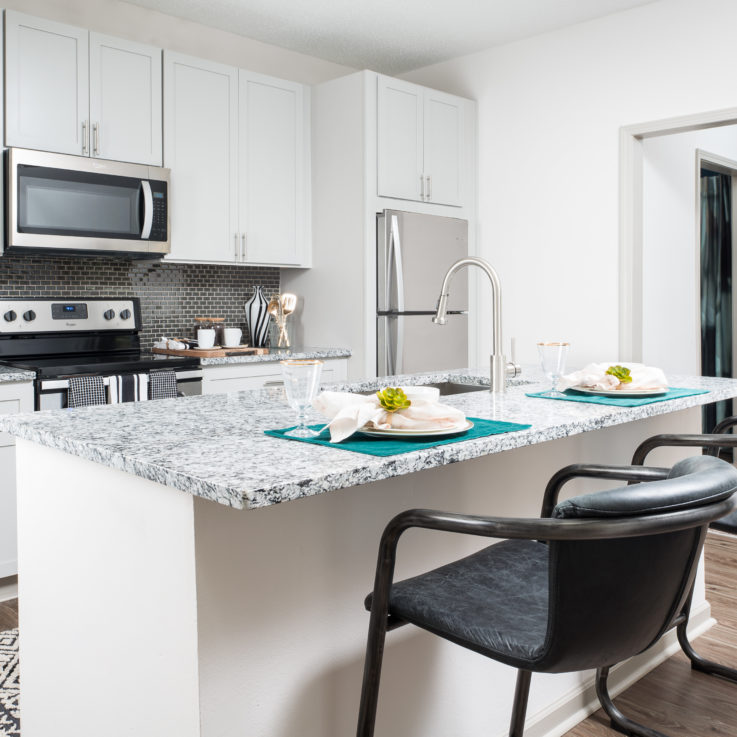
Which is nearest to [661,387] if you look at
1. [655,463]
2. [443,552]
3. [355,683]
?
[655,463]

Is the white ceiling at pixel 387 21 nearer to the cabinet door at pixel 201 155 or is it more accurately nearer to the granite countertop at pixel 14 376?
the cabinet door at pixel 201 155

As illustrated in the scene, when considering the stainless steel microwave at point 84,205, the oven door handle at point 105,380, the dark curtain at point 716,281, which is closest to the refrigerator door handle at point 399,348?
the oven door handle at point 105,380

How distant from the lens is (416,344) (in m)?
4.20

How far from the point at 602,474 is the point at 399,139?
293cm

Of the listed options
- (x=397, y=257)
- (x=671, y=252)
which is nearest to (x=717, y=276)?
(x=671, y=252)

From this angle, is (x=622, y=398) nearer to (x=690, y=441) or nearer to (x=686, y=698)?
(x=690, y=441)

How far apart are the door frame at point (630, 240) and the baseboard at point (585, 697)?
189 cm

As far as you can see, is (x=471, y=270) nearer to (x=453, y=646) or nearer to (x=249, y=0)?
(x=249, y=0)

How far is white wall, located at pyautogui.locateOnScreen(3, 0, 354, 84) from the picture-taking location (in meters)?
3.60

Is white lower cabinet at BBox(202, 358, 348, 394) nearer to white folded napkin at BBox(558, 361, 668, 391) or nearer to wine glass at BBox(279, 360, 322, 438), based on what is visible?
white folded napkin at BBox(558, 361, 668, 391)

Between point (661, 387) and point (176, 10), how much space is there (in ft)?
10.3

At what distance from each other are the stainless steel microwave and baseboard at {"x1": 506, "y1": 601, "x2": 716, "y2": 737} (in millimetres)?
2559

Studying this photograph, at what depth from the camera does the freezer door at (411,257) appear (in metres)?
4.05

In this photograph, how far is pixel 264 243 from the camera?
4082 millimetres
